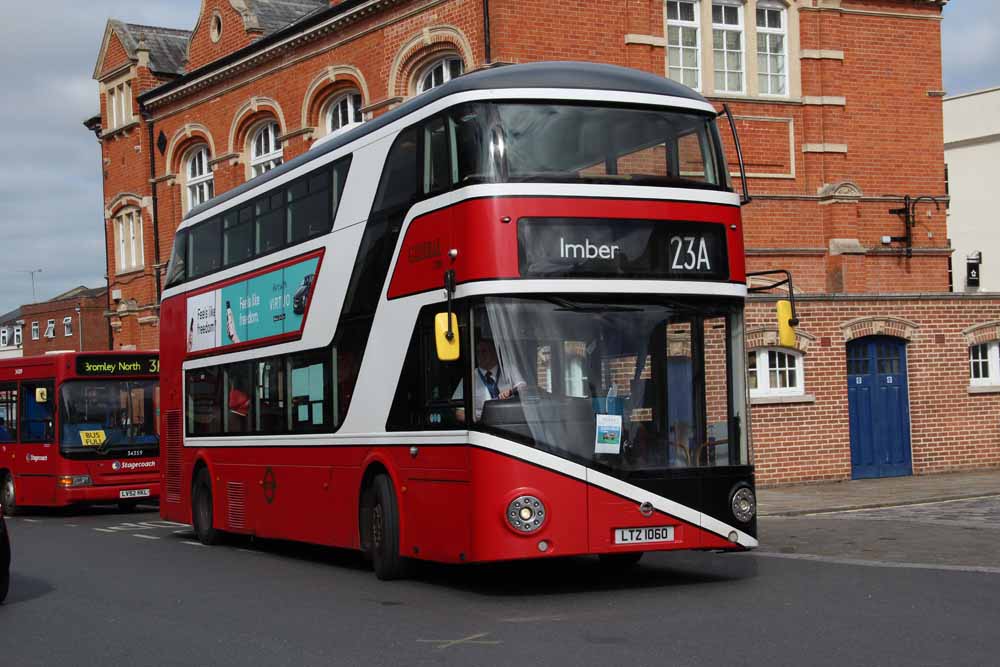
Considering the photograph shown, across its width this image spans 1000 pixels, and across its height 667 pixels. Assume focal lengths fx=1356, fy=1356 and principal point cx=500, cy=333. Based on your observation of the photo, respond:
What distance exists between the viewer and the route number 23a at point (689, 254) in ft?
36.3

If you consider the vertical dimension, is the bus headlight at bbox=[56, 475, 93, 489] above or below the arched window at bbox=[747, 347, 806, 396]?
below

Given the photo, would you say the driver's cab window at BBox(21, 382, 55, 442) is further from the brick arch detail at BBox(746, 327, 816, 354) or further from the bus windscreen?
the brick arch detail at BBox(746, 327, 816, 354)

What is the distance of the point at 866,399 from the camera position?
968 inches

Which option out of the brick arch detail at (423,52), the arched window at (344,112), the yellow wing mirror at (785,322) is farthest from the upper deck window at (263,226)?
the arched window at (344,112)

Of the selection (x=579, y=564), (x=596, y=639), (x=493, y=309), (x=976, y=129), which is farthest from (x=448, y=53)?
(x=976, y=129)

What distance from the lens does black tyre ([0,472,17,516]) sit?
25.0 metres

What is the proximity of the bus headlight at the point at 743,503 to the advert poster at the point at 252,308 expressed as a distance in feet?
16.6

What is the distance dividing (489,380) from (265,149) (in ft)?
78.4

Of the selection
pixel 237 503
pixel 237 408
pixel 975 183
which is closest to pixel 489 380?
pixel 237 408

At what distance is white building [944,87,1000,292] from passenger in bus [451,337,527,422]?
40.8 meters

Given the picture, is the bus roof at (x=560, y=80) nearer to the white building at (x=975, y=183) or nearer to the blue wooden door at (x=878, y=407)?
the blue wooden door at (x=878, y=407)

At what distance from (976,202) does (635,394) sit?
41794 mm

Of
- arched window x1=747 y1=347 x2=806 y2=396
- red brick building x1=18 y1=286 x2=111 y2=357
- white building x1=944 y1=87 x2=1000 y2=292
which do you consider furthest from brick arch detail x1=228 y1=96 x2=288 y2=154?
red brick building x1=18 y1=286 x2=111 y2=357

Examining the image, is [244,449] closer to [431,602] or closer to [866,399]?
[431,602]
